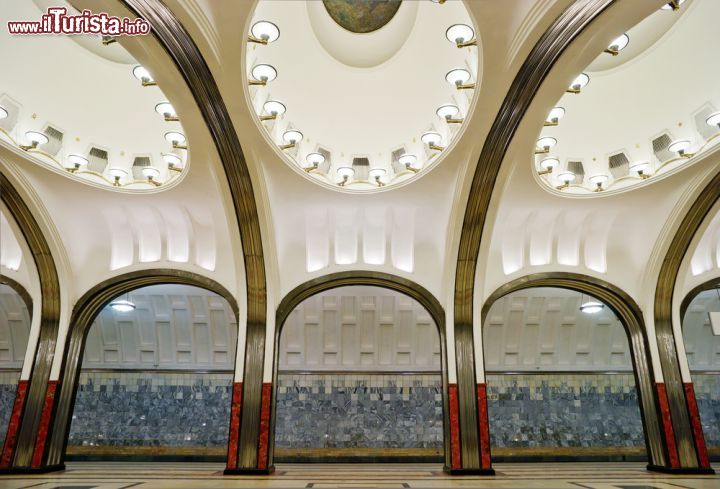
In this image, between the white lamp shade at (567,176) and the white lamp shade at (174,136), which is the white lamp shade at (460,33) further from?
the white lamp shade at (174,136)

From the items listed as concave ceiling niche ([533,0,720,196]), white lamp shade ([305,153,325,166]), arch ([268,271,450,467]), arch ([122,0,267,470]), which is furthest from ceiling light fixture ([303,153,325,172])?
concave ceiling niche ([533,0,720,196])

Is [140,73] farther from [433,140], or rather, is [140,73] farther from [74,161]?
[433,140]

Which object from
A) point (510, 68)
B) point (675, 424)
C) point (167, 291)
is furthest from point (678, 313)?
point (167, 291)

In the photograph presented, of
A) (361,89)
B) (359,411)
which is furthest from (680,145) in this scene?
(359,411)

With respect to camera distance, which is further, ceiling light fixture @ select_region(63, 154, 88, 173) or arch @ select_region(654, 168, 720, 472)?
arch @ select_region(654, 168, 720, 472)

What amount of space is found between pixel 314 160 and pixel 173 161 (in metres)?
2.77

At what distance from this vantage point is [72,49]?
8703 millimetres

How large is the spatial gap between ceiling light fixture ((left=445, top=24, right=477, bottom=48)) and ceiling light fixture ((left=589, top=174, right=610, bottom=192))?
4.59 metres

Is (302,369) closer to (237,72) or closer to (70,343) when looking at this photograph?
(70,343)

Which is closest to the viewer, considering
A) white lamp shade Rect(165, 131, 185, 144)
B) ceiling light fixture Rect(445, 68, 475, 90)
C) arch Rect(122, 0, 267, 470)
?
arch Rect(122, 0, 267, 470)

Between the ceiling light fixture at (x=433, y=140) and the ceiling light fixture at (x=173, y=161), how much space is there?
15.7 ft

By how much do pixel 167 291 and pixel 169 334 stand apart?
5.74 feet

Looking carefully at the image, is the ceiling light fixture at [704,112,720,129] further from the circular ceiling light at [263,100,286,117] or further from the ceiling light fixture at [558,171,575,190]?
the circular ceiling light at [263,100,286,117]

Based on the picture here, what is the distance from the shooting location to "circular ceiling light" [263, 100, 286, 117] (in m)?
7.73
